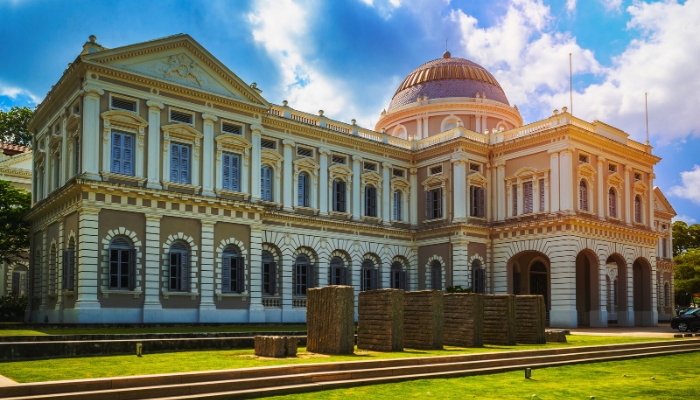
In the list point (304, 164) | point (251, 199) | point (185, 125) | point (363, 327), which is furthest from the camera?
point (304, 164)

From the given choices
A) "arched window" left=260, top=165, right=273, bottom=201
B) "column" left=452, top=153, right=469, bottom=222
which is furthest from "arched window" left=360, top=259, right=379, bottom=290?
"arched window" left=260, top=165, right=273, bottom=201

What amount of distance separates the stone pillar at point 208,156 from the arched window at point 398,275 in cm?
1429

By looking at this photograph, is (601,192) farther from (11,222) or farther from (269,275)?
(11,222)

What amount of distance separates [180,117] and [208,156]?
2.23 meters

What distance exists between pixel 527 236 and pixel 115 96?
23455 mm

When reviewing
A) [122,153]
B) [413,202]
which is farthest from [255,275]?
[413,202]

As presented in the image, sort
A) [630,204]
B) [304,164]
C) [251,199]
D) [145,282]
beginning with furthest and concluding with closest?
[630,204], [304,164], [251,199], [145,282]

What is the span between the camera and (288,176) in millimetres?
37688

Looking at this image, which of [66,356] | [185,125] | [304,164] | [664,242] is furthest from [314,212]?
[664,242]

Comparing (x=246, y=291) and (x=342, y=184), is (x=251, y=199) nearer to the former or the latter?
(x=246, y=291)

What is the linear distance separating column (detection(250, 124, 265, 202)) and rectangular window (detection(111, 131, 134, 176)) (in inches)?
245

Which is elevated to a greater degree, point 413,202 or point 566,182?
point 566,182

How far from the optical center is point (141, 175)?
30.3 meters

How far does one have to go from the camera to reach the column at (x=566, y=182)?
3759cm
